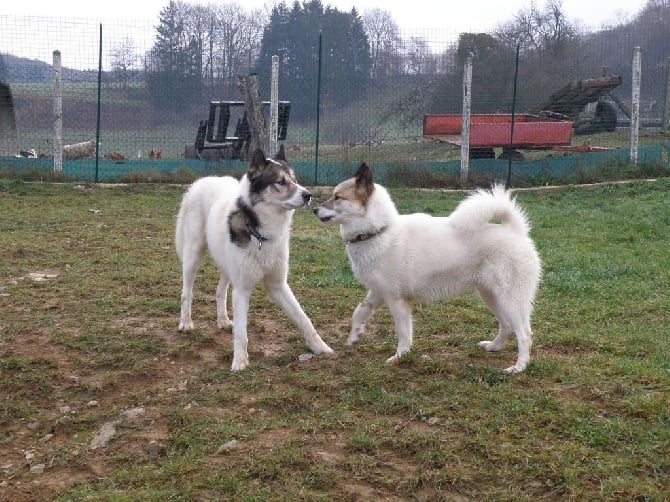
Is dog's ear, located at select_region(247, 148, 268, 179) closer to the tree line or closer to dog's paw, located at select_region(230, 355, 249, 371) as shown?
dog's paw, located at select_region(230, 355, 249, 371)

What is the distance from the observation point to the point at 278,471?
11.0 ft

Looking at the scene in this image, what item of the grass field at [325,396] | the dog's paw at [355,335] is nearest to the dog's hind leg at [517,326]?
the grass field at [325,396]

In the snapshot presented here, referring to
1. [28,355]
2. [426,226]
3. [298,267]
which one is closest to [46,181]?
[298,267]

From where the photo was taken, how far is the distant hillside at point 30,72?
14.0 meters

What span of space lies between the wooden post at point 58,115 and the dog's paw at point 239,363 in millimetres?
10072

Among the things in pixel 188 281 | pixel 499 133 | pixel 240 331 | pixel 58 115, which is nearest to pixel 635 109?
pixel 499 133

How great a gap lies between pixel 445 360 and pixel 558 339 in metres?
0.89

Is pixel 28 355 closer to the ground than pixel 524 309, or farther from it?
closer to the ground

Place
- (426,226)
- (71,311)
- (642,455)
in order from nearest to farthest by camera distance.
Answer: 1. (642,455)
2. (426,226)
3. (71,311)

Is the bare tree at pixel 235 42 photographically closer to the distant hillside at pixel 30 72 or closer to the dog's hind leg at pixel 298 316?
the distant hillside at pixel 30 72

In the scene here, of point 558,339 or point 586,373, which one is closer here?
point 586,373

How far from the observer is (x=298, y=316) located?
5.27 metres

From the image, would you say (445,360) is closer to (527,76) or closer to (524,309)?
(524,309)

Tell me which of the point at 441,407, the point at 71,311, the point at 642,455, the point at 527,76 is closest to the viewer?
the point at 642,455
